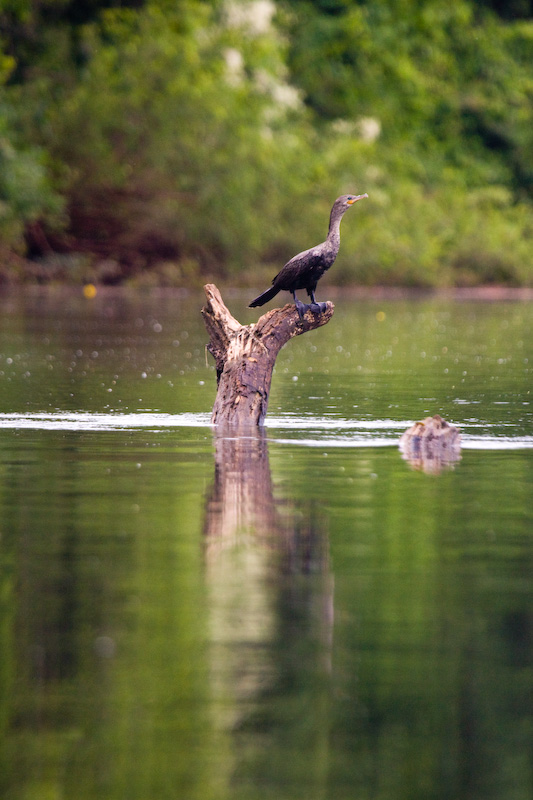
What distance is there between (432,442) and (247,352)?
2290 mm

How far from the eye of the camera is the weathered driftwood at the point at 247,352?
47.1ft

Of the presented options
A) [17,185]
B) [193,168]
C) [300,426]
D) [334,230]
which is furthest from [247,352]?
[193,168]

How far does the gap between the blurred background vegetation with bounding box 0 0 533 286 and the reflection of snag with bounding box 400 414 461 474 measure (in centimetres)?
3238

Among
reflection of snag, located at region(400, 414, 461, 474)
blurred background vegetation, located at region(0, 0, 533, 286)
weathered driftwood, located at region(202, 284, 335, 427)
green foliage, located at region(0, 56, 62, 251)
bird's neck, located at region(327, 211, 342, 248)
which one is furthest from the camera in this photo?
blurred background vegetation, located at region(0, 0, 533, 286)

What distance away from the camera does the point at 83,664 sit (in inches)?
237

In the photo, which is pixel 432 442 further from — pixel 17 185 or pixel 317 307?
pixel 17 185

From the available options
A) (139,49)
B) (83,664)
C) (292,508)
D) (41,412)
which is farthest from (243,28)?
(83,664)

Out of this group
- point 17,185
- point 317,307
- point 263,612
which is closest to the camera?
point 263,612

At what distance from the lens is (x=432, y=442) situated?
12648mm

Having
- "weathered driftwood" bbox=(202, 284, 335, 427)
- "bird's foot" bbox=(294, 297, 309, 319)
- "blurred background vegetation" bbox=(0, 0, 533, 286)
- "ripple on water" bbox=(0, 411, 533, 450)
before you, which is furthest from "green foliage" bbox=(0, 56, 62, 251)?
"bird's foot" bbox=(294, 297, 309, 319)

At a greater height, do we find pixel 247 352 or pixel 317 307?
pixel 317 307

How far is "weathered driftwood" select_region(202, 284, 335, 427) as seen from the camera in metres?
14.4

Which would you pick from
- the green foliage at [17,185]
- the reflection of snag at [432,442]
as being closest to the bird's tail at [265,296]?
the reflection of snag at [432,442]

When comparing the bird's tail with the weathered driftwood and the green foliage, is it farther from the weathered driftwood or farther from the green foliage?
the green foliage
